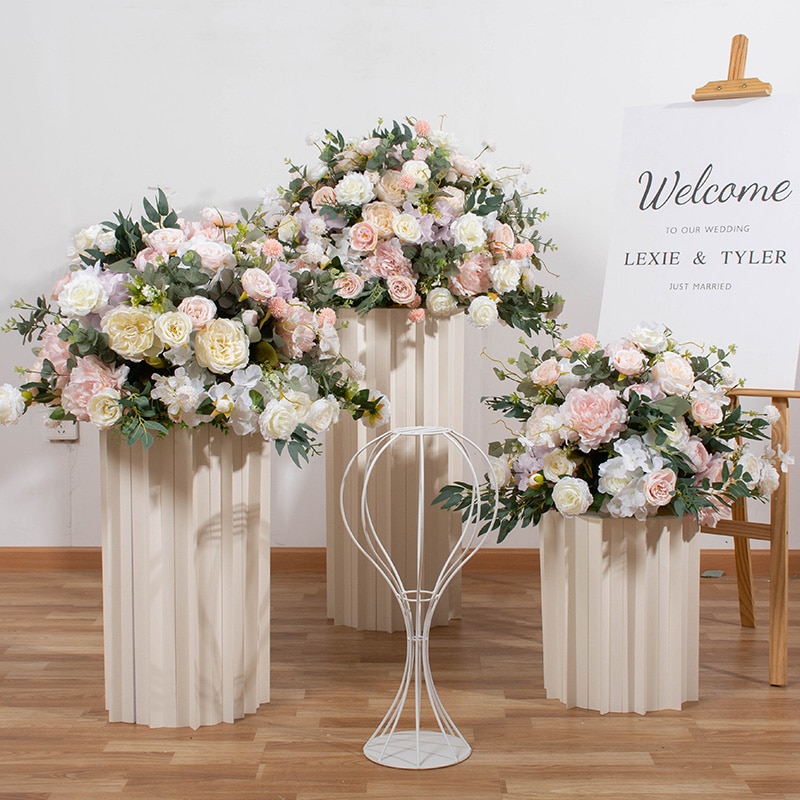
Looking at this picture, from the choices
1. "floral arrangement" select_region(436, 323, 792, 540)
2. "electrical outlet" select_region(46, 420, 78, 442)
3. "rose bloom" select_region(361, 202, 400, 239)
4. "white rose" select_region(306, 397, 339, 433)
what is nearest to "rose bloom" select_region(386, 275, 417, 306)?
"rose bloom" select_region(361, 202, 400, 239)

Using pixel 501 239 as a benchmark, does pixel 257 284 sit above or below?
below

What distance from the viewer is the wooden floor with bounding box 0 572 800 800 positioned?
201cm

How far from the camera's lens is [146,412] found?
81.0 inches

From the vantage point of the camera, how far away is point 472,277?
2.78 meters

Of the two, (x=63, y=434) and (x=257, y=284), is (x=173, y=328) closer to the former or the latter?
(x=257, y=284)

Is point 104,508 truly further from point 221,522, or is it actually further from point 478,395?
point 478,395

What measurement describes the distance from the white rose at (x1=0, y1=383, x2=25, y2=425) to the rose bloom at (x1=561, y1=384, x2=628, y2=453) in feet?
3.66

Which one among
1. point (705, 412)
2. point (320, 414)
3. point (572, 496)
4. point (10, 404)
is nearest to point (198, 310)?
point (320, 414)

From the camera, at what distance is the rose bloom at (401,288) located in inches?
107

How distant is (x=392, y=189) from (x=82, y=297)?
102 centimetres

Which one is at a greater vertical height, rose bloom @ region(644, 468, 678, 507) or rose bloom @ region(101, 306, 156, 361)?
rose bloom @ region(101, 306, 156, 361)

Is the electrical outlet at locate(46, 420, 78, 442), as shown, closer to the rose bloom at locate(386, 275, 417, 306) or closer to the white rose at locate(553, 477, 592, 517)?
the rose bloom at locate(386, 275, 417, 306)

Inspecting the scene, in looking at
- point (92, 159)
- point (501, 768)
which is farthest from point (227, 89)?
point (501, 768)

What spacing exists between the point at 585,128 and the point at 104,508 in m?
2.09
